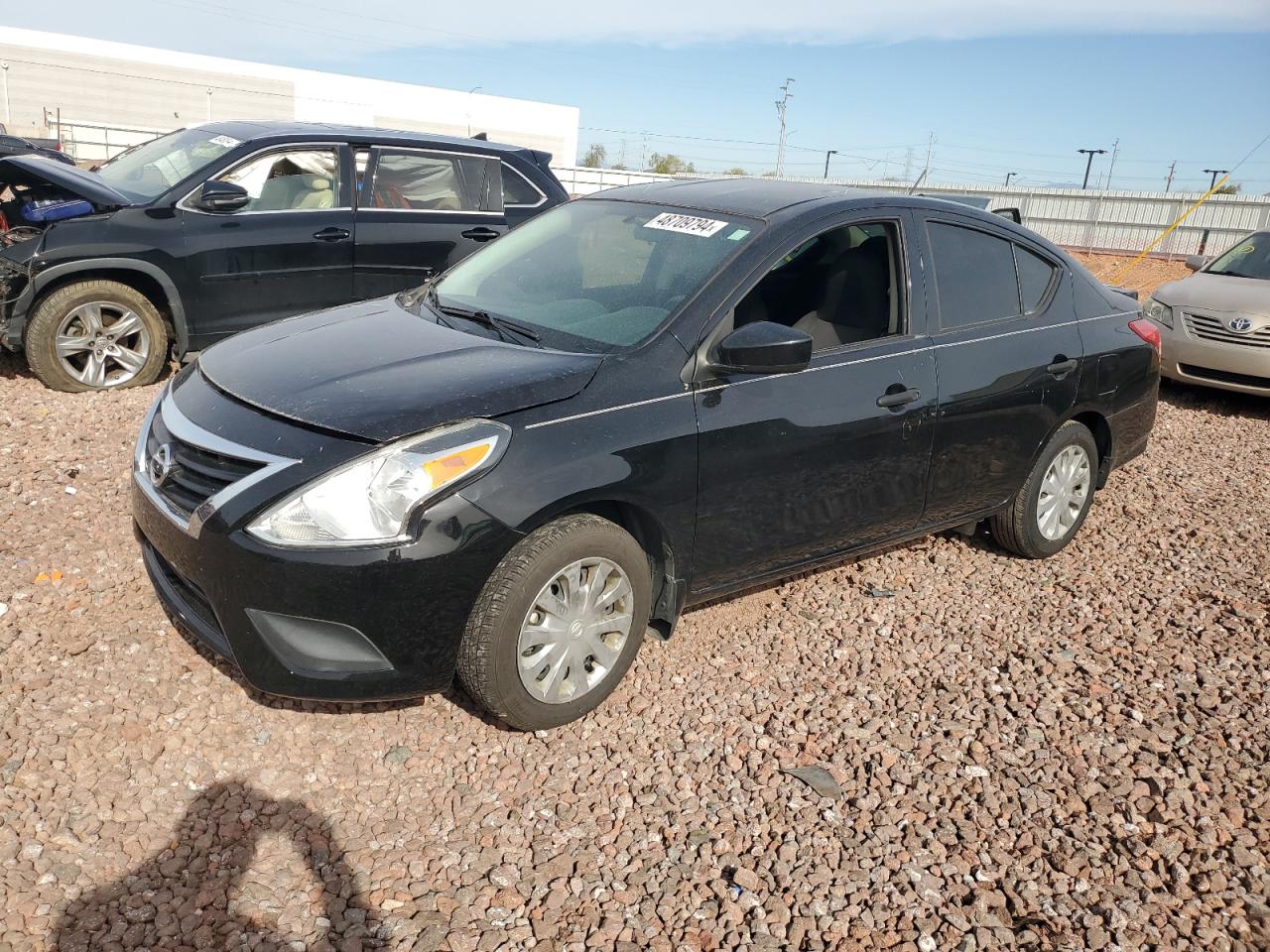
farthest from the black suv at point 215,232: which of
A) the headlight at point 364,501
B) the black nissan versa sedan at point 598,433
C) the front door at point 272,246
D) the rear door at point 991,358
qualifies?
the headlight at point 364,501

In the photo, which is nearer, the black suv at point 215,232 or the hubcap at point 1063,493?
the hubcap at point 1063,493

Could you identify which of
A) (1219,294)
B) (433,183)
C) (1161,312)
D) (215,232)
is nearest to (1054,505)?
(433,183)

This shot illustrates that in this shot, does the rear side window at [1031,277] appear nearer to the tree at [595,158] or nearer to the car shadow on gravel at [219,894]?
the car shadow on gravel at [219,894]

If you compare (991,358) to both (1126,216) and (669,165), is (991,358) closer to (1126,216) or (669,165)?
(1126,216)

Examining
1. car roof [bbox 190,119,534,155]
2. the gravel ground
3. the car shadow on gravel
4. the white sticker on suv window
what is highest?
car roof [bbox 190,119,534,155]

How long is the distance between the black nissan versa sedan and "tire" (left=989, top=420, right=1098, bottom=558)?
0.09ft

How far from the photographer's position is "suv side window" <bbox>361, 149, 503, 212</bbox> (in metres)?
7.66

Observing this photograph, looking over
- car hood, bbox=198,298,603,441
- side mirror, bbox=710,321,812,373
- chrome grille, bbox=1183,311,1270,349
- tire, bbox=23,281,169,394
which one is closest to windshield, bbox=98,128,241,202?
tire, bbox=23,281,169,394

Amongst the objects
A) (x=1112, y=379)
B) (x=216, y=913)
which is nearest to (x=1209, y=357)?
(x=1112, y=379)

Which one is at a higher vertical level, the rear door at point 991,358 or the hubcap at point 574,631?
the rear door at point 991,358

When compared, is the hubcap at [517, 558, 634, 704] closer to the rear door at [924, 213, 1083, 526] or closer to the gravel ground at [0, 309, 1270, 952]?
the gravel ground at [0, 309, 1270, 952]

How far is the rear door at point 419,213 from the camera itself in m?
7.58

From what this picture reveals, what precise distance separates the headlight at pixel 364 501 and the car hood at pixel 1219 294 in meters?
8.63

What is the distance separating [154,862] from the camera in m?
2.75
